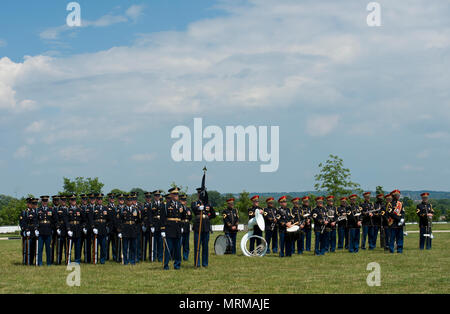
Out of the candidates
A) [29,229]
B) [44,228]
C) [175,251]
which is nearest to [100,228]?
[44,228]

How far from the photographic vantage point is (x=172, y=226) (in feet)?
54.0

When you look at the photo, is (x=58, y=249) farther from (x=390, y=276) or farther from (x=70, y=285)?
(x=390, y=276)

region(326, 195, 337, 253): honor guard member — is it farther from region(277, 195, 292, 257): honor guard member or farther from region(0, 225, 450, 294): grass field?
region(0, 225, 450, 294): grass field

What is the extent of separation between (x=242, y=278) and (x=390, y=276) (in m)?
3.74

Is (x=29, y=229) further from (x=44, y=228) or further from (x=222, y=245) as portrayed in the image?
(x=222, y=245)

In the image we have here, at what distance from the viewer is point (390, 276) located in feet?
47.1

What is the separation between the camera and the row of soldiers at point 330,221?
2139 cm

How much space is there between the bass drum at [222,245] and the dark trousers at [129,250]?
13.7 feet

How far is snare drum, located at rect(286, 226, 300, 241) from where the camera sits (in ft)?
67.1

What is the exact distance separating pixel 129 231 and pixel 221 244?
15.9 feet

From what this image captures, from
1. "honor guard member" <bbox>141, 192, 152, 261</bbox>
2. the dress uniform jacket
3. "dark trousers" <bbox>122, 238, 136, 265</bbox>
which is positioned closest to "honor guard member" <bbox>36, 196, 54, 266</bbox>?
"dark trousers" <bbox>122, 238, 136, 265</bbox>

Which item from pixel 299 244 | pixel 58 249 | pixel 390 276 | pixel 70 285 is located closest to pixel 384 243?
pixel 299 244

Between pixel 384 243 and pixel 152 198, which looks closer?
pixel 152 198

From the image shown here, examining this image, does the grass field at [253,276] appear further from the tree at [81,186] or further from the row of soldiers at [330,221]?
the tree at [81,186]
